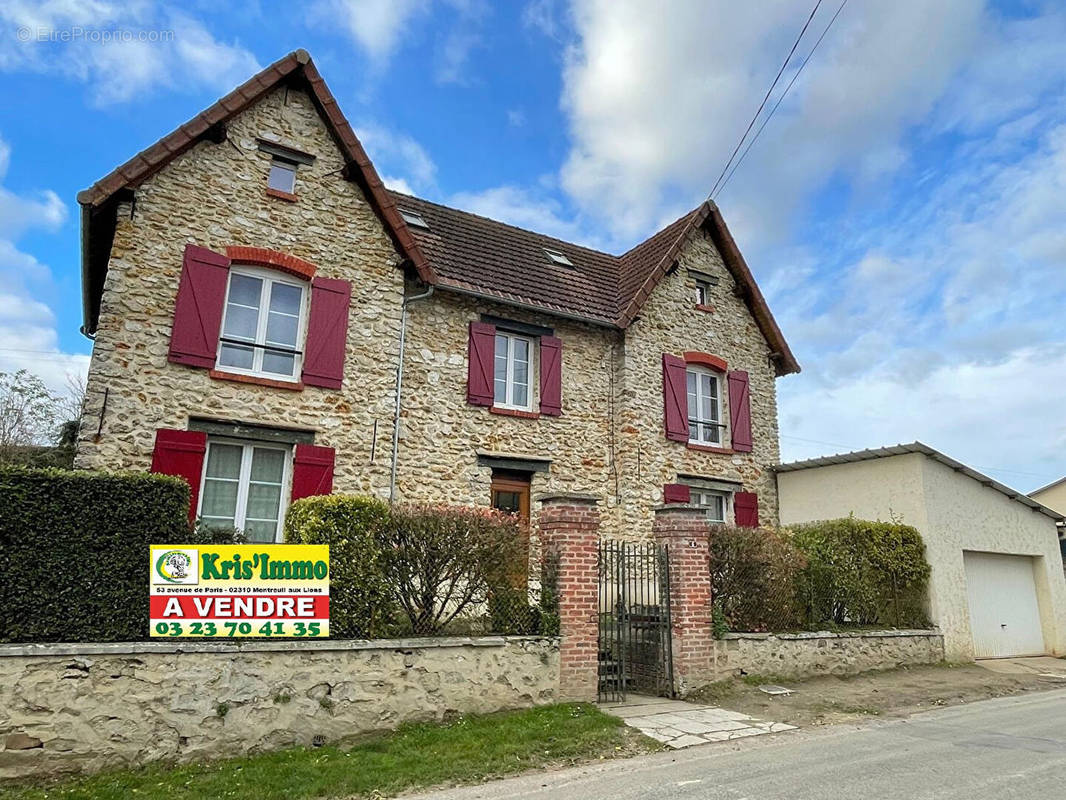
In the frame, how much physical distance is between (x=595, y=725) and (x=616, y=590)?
6.85ft

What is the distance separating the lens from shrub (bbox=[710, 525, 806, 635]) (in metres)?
9.95

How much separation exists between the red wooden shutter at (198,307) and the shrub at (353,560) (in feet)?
12.6

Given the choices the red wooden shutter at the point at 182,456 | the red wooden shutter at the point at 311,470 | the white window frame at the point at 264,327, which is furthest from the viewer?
the white window frame at the point at 264,327

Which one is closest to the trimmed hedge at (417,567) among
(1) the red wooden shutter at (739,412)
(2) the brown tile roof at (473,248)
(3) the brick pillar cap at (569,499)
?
(3) the brick pillar cap at (569,499)

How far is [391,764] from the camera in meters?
6.11

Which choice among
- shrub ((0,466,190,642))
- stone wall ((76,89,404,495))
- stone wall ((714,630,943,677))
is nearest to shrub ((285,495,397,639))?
shrub ((0,466,190,642))

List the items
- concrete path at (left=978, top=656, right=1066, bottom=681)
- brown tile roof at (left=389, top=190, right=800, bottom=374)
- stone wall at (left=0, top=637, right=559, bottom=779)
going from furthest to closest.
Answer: brown tile roof at (left=389, top=190, right=800, bottom=374) → concrete path at (left=978, top=656, right=1066, bottom=681) → stone wall at (left=0, top=637, right=559, bottom=779)

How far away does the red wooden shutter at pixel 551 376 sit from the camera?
13141 millimetres

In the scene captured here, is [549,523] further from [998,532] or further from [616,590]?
[998,532]

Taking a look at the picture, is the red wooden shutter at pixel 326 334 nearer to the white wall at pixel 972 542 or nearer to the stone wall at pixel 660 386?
the stone wall at pixel 660 386

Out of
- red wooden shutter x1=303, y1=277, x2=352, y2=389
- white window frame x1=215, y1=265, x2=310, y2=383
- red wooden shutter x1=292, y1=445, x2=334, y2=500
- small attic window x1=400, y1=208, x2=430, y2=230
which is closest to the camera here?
red wooden shutter x1=292, y1=445, x2=334, y2=500

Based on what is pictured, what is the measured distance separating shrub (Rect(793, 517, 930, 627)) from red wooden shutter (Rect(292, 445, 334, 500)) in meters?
7.47

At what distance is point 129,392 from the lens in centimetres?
948

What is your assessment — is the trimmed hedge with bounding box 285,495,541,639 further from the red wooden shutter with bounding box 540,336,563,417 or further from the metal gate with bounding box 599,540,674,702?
the red wooden shutter with bounding box 540,336,563,417
